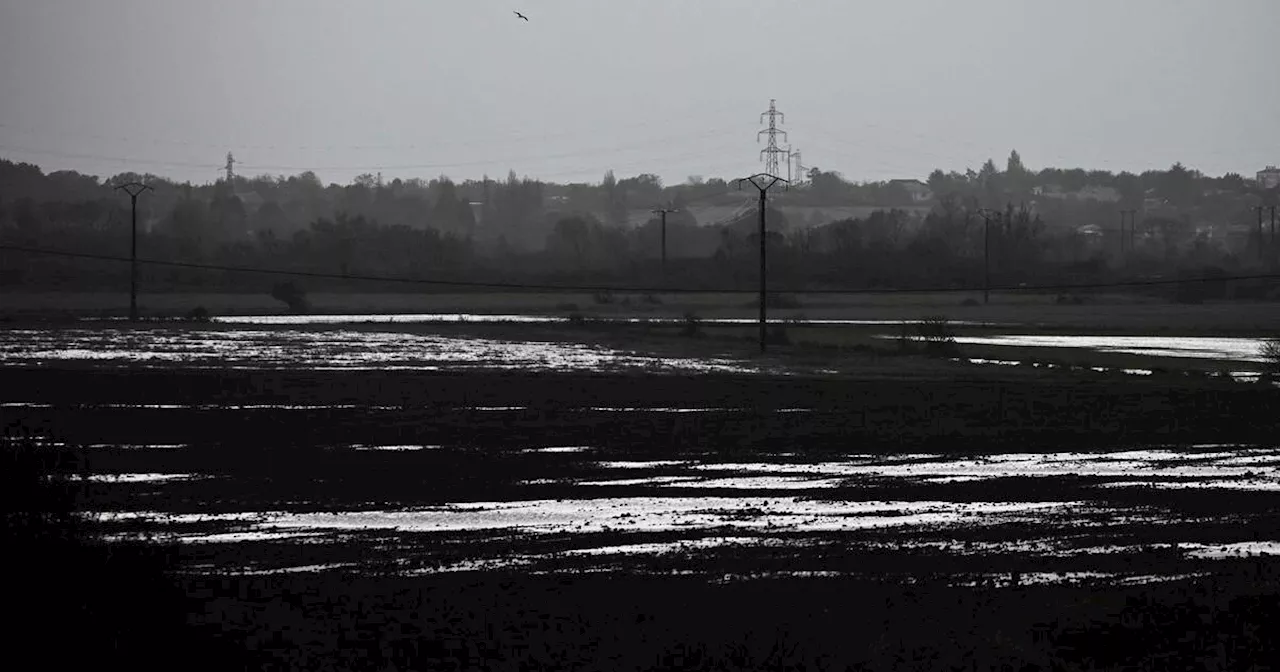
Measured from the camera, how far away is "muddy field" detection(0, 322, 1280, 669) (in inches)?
485

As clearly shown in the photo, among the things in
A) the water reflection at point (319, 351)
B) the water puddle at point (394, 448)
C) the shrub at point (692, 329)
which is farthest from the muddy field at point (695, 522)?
the shrub at point (692, 329)

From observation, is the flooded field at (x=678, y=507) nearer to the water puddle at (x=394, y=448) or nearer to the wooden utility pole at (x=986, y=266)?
the water puddle at (x=394, y=448)

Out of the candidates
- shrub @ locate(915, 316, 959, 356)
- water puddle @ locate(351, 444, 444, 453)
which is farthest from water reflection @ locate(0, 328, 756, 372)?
water puddle @ locate(351, 444, 444, 453)

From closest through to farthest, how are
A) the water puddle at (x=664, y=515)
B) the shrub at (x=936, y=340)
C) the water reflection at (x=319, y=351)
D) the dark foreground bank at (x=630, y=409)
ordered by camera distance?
the water puddle at (x=664, y=515) → the dark foreground bank at (x=630, y=409) → the water reflection at (x=319, y=351) → the shrub at (x=936, y=340)

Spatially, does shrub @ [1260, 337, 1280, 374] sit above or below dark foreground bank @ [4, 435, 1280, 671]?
above

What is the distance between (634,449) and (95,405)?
13.5 meters

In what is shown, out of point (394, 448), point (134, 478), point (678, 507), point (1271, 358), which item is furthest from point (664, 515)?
point (1271, 358)

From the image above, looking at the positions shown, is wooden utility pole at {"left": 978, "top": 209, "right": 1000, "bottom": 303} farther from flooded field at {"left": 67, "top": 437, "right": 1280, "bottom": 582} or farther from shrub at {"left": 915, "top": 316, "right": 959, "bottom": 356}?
flooded field at {"left": 67, "top": 437, "right": 1280, "bottom": 582}

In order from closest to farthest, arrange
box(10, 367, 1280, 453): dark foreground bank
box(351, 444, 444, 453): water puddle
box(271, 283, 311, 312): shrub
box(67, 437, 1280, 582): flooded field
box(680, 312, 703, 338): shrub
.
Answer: box(67, 437, 1280, 582): flooded field, box(351, 444, 444, 453): water puddle, box(10, 367, 1280, 453): dark foreground bank, box(680, 312, 703, 338): shrub, box(271, 283, 311, 312): shrub

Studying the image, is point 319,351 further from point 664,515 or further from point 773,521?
point 773,521

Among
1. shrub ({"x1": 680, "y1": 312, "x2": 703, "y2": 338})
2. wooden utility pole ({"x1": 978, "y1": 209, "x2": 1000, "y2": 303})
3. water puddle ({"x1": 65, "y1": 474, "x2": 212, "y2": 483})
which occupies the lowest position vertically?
water puddle ({"x1": 65, "y1": 474, "x2": 212, "y2": 483})

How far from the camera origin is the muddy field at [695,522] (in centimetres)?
1233

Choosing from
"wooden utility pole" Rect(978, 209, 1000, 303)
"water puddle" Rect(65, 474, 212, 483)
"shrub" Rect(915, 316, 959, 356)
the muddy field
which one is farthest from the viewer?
"wooden utility pole" Rect(978, 209, 1000, 303)

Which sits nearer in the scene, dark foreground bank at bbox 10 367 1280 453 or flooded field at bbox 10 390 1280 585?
flooded field at bbox 10 390 1280 585
